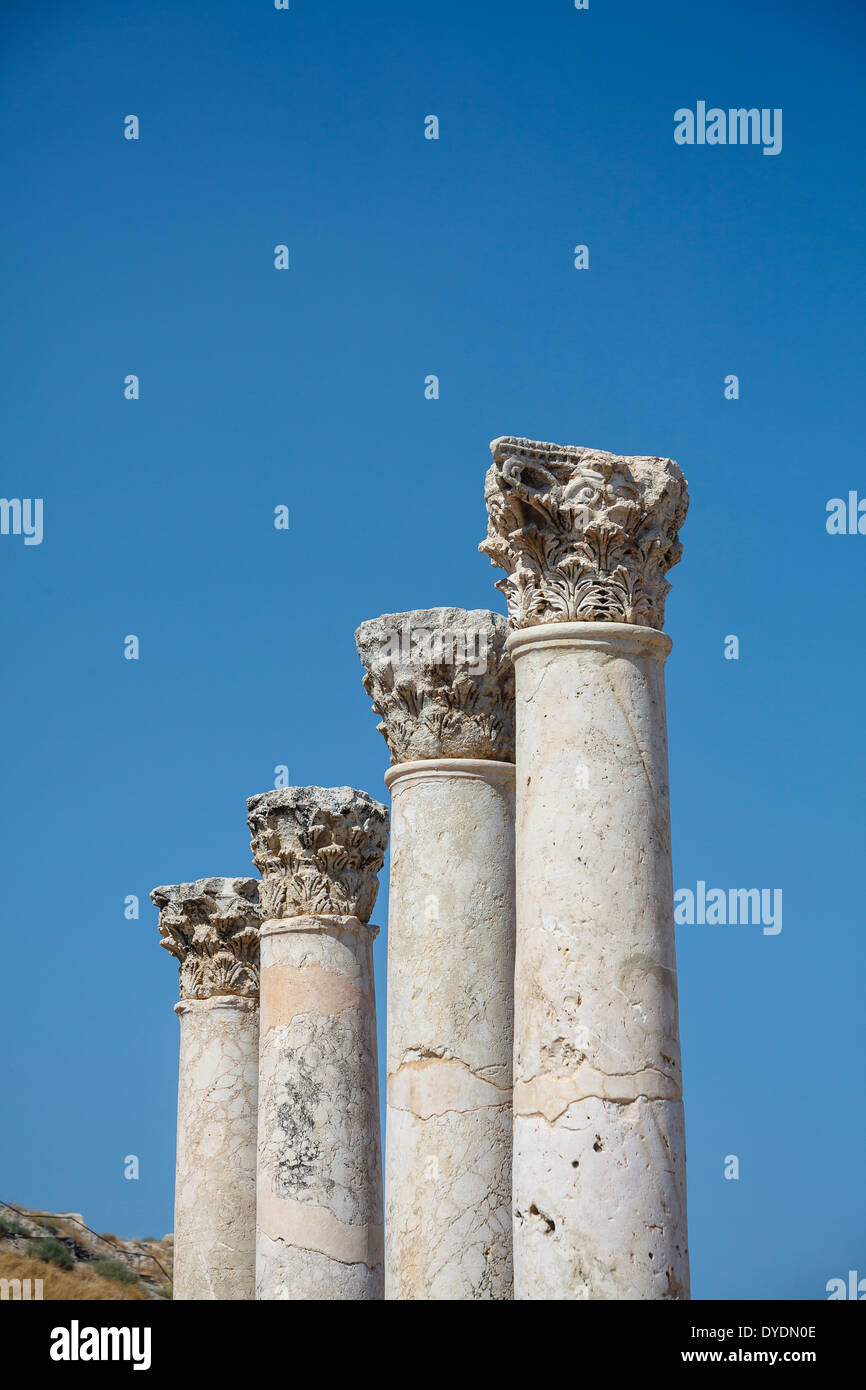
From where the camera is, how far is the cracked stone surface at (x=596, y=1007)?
13094 millimetres

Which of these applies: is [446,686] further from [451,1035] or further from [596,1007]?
[596,1007]

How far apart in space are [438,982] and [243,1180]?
10.1 meters

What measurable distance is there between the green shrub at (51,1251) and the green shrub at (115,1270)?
71 cm

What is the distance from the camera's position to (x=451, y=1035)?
17.5m

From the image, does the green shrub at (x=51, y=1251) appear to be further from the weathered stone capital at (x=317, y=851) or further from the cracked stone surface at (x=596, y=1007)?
the cracked stone surface at (x=596, y=1007)

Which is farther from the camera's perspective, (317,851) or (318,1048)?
(317,851)

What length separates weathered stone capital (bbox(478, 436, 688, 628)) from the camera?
571 inches

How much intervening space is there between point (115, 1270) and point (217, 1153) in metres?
21.3

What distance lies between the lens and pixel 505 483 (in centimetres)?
1477

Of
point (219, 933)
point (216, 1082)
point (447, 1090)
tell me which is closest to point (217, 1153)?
point (216, 1082)
